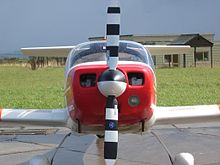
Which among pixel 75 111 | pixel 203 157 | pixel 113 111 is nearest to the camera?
pixel 113 111

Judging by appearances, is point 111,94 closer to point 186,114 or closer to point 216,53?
point 186,114

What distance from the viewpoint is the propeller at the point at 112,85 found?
4020 millimetres

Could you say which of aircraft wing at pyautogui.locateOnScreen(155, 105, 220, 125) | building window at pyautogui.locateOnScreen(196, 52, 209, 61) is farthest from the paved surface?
building window at pyautogui.locateOnScreen(196, 52, 209, 61)

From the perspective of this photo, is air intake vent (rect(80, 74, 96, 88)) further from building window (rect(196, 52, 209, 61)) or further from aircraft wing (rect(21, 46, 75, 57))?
building window (rect(196, 52, 209, 61))

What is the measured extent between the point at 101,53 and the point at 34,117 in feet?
3.85

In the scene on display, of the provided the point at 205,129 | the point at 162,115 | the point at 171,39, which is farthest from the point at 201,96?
the point at 171,39

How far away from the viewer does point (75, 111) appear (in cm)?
449

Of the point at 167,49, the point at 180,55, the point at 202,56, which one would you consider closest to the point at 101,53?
the point at 167,49

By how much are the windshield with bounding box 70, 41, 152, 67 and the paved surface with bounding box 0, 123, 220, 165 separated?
123cm

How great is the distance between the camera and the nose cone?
157 inches

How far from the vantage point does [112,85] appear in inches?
157

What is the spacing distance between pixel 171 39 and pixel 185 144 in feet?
173

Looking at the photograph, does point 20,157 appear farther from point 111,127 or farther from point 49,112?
point 111,127

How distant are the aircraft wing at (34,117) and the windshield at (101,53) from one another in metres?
0.68
